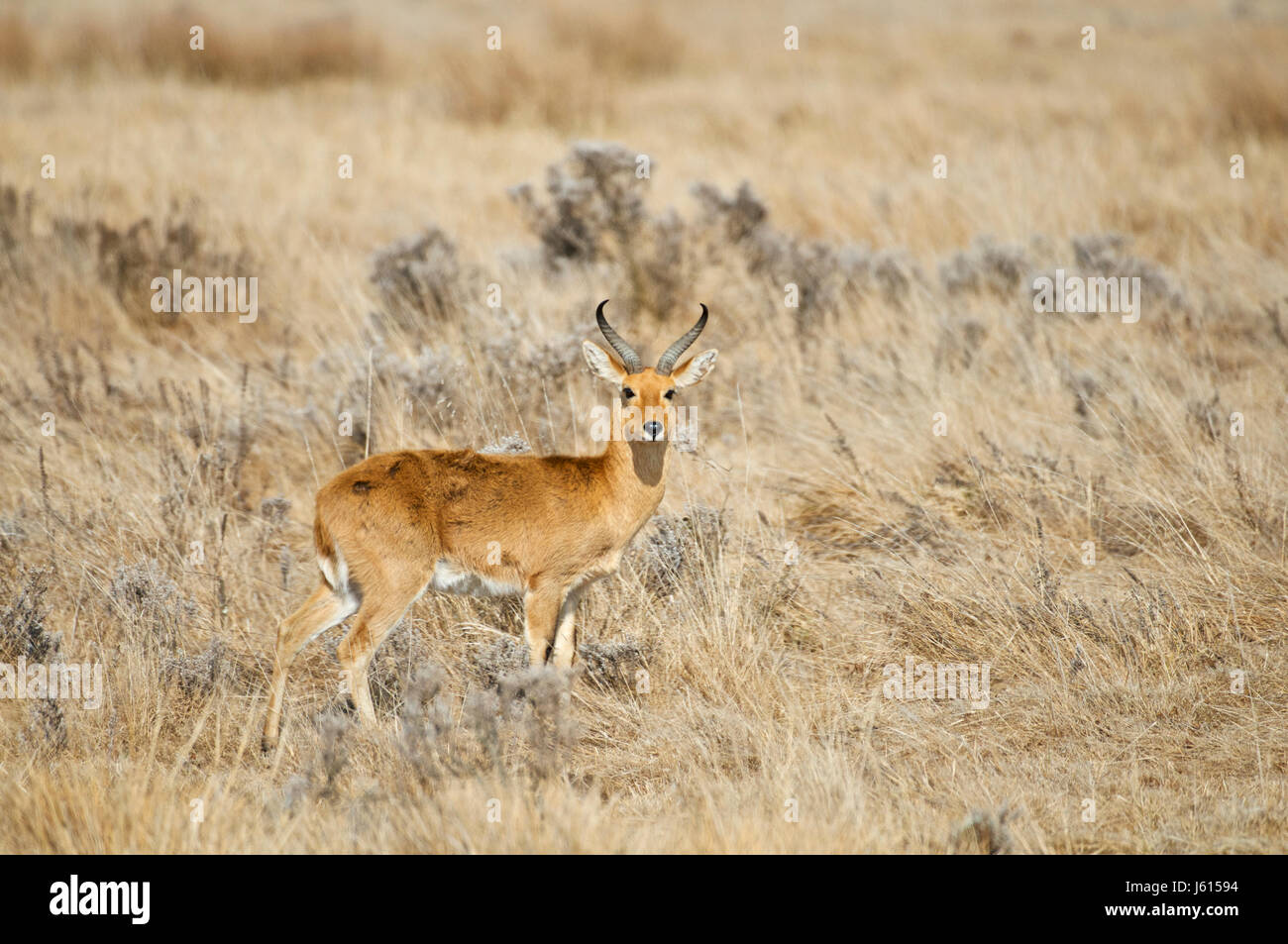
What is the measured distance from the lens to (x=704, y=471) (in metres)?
8.02

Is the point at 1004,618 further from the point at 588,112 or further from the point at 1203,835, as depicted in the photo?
the point at 588,112

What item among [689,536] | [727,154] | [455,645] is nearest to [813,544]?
[689,536]

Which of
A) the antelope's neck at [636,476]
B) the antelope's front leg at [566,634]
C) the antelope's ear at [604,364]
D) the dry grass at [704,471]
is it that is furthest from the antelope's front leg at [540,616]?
the antelope's ear at [604,364]

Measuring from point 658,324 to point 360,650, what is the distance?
20.1 feet

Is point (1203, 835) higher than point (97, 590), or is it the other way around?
point (97, 590)

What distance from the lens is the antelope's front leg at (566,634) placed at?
6145mm

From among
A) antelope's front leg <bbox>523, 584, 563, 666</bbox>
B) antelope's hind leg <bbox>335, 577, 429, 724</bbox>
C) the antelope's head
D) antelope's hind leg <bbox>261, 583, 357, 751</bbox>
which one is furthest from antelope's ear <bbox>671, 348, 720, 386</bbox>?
antelope's hind leg <bbox>261, 583, 357, 751</bbox>

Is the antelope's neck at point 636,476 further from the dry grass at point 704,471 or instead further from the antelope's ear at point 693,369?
the dry grass at point 704,471

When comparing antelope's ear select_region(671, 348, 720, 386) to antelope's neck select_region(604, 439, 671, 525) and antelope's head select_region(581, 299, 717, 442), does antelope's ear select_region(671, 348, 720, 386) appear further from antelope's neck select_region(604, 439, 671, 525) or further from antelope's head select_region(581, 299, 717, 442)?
antelope's neck select_region(604, 439, 671, 525)

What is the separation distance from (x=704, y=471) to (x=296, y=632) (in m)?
3.09

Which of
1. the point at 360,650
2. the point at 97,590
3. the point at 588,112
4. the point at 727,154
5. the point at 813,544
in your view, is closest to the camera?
the point at 360,650

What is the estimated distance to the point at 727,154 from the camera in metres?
15.9

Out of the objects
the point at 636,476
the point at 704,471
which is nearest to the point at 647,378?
the point at 636,476

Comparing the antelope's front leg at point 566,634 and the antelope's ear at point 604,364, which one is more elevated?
the antelope's ear at point 604,364
